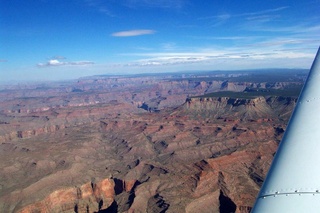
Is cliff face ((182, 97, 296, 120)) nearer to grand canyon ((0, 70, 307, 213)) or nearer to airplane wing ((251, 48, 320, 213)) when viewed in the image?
grand canyon ((0, 70, 307, 213))

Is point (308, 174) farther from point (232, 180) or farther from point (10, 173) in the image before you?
point (10, 173)

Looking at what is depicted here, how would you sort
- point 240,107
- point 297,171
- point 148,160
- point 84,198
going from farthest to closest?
point 240,107 < point 148,160 < point 84,198 < point 297,171

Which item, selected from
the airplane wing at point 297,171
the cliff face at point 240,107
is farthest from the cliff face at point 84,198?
the cliff face at point 240,107

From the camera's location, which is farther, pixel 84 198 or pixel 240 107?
pixel 240 107

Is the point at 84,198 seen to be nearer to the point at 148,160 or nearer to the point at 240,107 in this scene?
the point at 148,160

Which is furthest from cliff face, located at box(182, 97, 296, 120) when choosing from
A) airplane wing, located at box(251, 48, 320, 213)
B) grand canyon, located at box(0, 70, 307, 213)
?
airplane wing, located at box(251, 48, 320, 213)

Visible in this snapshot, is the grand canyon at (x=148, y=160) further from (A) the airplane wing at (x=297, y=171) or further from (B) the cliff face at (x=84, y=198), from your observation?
(A) the airplane wing at (x=297, y=171)

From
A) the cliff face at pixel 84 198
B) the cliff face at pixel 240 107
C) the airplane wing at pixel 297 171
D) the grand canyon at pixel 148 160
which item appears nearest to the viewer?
the airplane wing at pixel 297 171

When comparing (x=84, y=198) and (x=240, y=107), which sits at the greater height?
(x=240, y=107)

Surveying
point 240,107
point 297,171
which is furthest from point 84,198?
point 240,107
